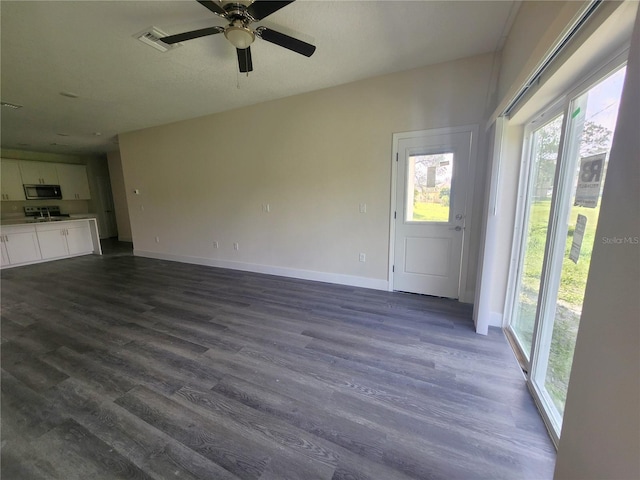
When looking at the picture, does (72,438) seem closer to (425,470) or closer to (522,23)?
(425,470)

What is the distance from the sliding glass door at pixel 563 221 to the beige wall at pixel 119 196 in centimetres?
907

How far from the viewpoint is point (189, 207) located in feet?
16.5

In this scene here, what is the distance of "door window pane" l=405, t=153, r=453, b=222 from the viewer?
9.89 ft

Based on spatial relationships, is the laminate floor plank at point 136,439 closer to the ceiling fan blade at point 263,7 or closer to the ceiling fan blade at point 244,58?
the ceiling fan blade at point 263,7

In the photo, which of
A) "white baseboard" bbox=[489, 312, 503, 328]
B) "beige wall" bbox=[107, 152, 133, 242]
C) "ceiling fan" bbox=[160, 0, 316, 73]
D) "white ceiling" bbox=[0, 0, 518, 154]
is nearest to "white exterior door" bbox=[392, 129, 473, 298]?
"white baseboard" bbox=[489, 312, 503, 328]

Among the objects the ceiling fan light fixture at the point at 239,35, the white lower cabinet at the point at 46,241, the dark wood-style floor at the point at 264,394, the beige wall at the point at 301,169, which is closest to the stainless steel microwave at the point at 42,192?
the white lower cabinet at the point at 46,241

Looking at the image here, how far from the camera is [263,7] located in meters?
1.59

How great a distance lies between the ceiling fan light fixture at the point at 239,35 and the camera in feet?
5.86

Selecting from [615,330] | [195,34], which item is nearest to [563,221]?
[615,330]

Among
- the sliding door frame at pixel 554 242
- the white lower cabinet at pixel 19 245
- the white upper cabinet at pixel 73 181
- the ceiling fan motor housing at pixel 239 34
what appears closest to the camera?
the sliding door frame at pixel 554 242

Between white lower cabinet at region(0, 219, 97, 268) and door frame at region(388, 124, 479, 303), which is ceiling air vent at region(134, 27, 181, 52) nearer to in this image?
door frame at region(388, 124, 479, 303)

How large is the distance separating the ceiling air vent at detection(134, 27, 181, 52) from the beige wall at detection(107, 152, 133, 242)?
6.28 meters

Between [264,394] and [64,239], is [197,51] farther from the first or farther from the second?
[64,239]

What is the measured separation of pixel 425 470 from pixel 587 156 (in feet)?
6.07
